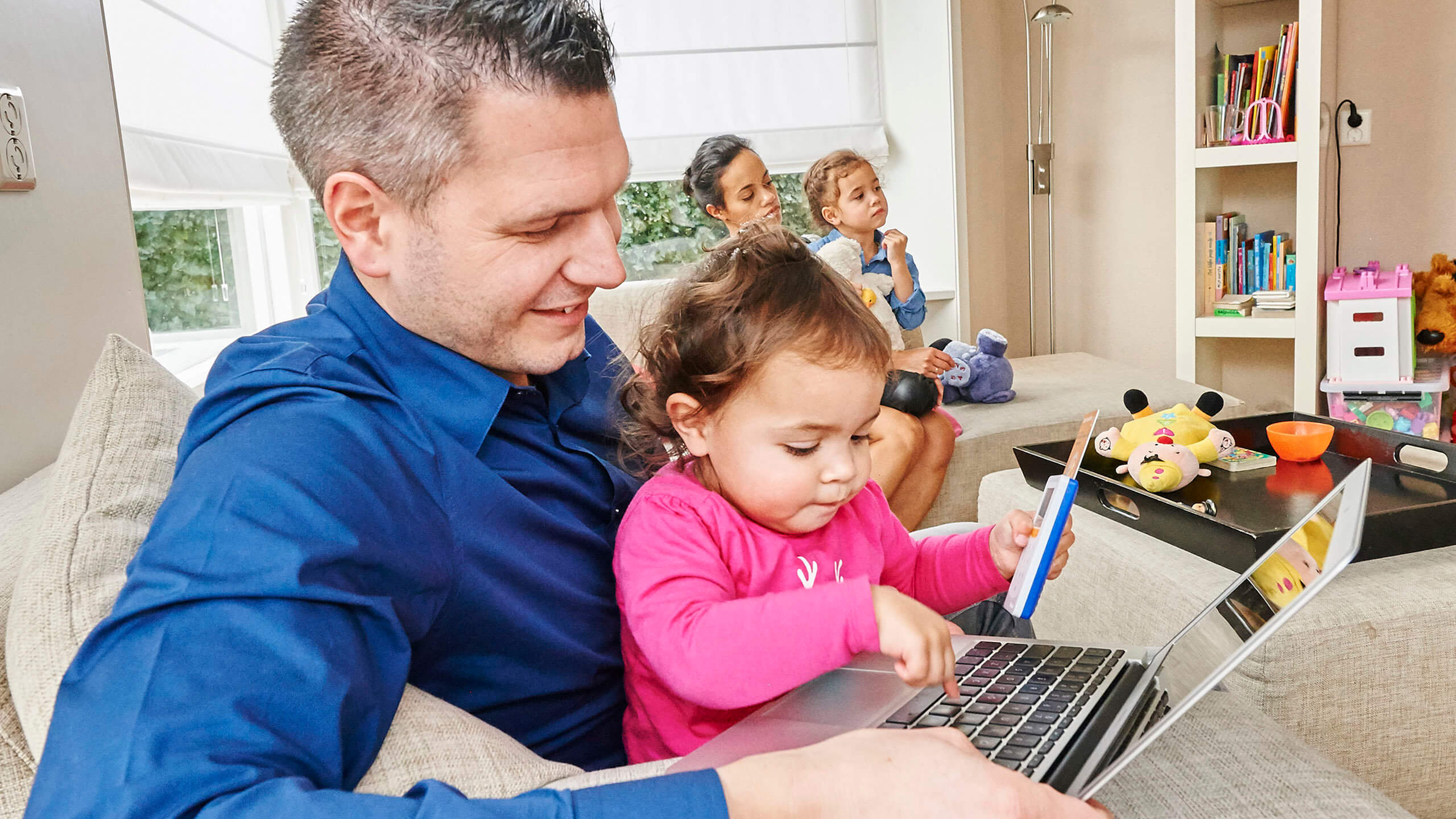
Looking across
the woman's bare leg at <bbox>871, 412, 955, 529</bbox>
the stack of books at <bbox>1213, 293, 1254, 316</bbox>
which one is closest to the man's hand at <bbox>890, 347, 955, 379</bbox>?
the woman's bare leg at <bbox>871, 412, 955, 529</bbox>

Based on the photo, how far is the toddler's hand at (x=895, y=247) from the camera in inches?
114

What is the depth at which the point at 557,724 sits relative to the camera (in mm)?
815

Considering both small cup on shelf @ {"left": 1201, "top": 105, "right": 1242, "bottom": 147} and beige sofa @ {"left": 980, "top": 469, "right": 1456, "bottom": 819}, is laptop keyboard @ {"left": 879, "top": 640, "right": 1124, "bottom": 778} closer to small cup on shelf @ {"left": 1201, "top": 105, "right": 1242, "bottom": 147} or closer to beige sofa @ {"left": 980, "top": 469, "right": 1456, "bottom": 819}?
beige sofa @ {"left": 980, "top": 469, "right": 1456, "bottom": 819}

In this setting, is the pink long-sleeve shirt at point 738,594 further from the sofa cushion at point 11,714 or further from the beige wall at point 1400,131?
the beige wall at point 1400,131

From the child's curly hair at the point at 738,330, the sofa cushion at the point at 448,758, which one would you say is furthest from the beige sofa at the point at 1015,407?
the sofa cushion at the point at 448,758

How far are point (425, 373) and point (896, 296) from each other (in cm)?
227

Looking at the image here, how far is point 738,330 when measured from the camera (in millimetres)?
921

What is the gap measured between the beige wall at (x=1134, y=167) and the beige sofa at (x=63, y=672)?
10.1 feet

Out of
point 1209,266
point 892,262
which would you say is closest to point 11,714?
point 892,262

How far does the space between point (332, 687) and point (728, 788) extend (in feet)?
0.70

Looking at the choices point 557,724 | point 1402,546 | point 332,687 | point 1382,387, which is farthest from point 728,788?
point 1382,387

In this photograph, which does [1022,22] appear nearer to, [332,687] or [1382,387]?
[1382,387]

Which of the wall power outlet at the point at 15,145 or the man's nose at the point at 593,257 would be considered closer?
the man's nose at the point at 593,257

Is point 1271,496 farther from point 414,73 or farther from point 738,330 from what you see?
point 414,73
